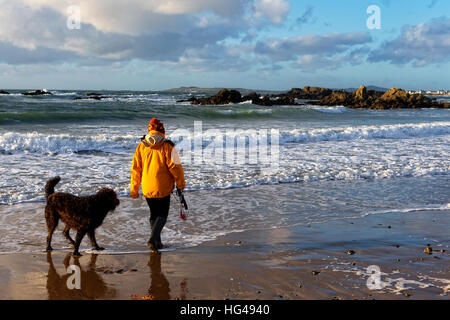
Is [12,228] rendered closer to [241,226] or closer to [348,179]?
[241,226]

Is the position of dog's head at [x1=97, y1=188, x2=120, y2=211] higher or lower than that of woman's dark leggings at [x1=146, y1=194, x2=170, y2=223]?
higher

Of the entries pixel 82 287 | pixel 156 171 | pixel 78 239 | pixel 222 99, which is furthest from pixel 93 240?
pixel 222 99

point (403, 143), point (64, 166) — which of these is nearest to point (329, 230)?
point (64, 166)

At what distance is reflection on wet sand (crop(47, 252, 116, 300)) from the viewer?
354 cm

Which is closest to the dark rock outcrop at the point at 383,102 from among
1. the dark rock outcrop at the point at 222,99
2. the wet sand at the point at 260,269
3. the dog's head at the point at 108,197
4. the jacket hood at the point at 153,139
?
the dark rock outcrop at the point at 222,99

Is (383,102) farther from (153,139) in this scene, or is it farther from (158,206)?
(153,139)

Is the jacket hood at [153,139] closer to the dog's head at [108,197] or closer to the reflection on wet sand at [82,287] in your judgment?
the dog's head at [108,197]

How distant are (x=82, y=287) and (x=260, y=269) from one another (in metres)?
1.84

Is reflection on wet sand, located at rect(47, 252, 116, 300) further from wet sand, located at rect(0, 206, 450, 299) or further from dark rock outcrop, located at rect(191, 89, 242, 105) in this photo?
dark rock outcrop, located at rect(191, 89, 242, 105)

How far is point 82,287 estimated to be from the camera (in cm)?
373

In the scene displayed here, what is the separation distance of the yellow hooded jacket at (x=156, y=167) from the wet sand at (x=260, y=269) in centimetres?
Answer: 82

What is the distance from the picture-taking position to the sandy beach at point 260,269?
360 centimetres

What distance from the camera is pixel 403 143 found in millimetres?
16359

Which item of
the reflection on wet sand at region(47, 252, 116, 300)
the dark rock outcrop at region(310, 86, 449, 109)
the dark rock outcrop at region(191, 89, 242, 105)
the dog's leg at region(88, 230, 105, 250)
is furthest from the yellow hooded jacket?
the dark rock outcrop at region(310, 86, 449, 109)
